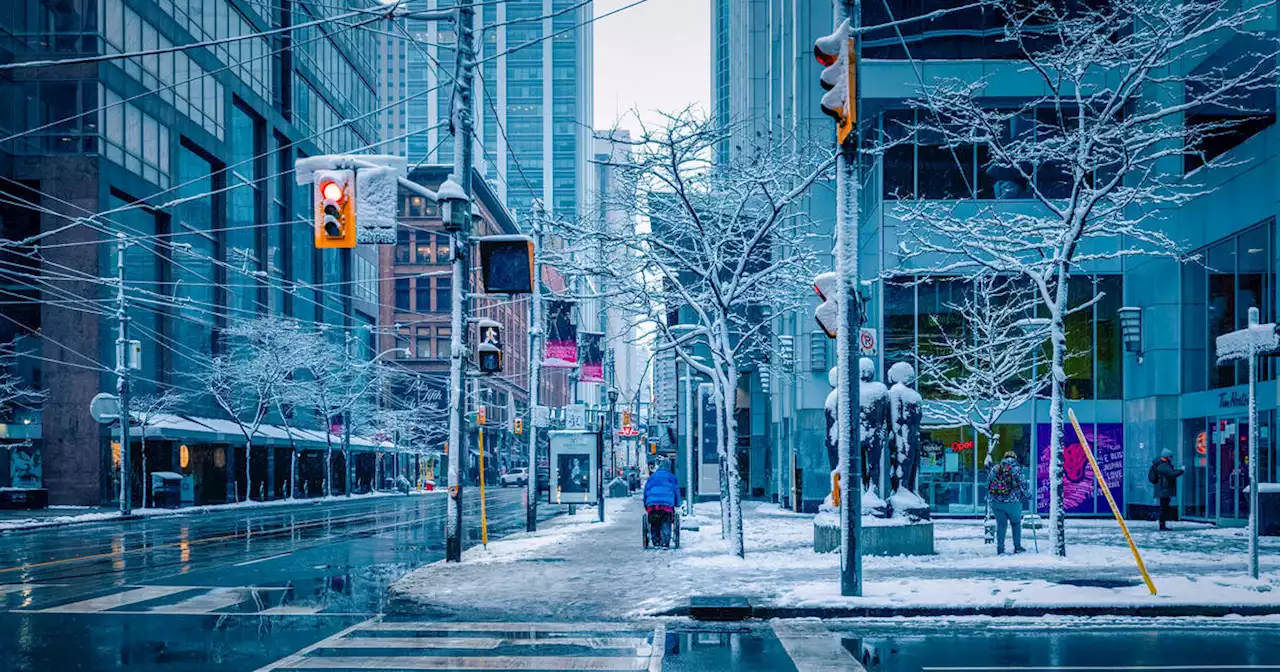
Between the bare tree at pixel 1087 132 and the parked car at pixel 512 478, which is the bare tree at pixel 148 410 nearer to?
the bare tree at pixel 1087 132

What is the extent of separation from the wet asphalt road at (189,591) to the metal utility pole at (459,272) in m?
1.26

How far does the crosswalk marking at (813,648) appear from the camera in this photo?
30.1ft

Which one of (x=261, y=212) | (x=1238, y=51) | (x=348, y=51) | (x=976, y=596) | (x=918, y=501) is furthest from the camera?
(x=348, y=51)

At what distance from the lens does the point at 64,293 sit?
45750mm

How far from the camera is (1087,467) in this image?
31891mm

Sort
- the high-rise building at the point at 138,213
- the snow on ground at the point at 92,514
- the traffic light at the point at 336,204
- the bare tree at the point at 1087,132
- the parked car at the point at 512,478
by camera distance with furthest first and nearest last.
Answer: the parked car at the point at 512,478 < the high-rise building at the point at 138,213 < the snow on ground at the point at 92,514 < the bare tree at the point at 1087,132 < the traffic light at the point at 336,204

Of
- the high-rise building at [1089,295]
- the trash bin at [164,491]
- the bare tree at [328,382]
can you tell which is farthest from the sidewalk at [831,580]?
the bare tree at [328,382]

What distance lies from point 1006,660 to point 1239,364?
791 inches

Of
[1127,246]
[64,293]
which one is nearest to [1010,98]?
[1127,246]

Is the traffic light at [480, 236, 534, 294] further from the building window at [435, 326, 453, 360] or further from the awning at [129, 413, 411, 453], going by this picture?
the building window at [435, 326, 453, 360]

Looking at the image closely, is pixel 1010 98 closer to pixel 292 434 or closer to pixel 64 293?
pixel 64 293

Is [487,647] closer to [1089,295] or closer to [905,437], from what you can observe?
[905,437]

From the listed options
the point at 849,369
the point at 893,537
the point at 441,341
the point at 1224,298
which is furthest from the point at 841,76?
the point at 441,341

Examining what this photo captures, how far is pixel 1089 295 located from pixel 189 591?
2520 cm
